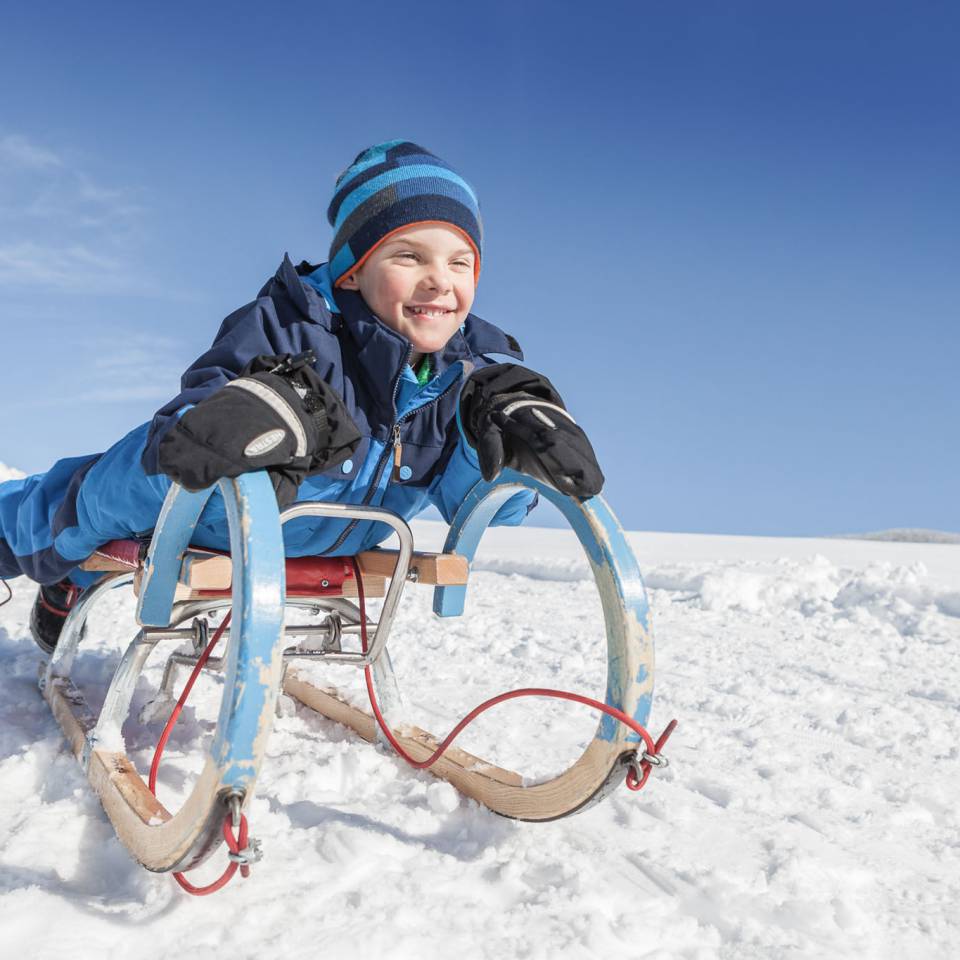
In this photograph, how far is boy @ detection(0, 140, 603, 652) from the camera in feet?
6.25

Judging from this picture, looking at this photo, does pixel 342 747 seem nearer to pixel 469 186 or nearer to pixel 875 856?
A: pixel 875 856

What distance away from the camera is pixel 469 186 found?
7.48 ft

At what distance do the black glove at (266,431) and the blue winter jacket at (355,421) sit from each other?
408 mm

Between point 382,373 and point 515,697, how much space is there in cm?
80

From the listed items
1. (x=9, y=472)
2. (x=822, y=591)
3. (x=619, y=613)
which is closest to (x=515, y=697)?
(x=619, y=613)

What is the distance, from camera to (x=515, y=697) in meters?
1.91

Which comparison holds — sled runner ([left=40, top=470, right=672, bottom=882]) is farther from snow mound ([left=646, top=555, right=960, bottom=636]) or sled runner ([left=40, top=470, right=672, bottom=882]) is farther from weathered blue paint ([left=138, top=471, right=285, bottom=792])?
snow mound ([left=646, top=555, right=960, bottom=636])

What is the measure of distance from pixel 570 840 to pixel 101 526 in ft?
4.59

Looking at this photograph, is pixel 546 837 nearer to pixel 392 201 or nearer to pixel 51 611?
pixel 392 201

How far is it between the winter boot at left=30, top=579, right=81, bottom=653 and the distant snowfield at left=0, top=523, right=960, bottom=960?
0.12 metres

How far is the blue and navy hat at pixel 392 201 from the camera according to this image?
6.98 feet

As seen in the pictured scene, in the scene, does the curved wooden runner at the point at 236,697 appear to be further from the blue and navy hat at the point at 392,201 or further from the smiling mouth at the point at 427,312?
the blue and navy hat at the point at 392,201

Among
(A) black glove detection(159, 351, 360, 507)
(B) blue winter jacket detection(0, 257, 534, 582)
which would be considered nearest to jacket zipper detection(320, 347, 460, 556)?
(B) blue winter jacket detection(0, 257, 534, 582)

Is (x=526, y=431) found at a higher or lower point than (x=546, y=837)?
higher
